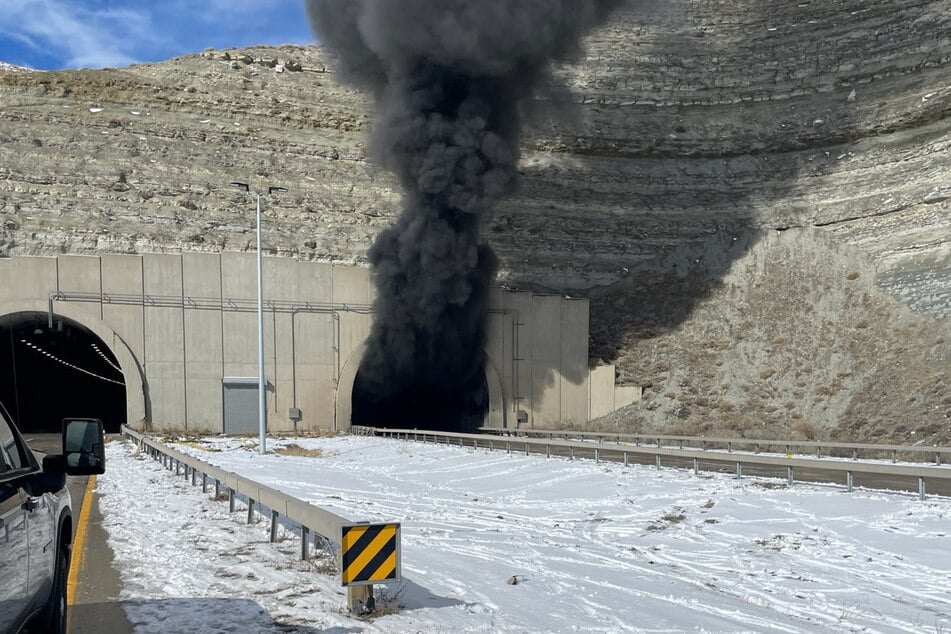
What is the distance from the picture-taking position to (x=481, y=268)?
125 feet

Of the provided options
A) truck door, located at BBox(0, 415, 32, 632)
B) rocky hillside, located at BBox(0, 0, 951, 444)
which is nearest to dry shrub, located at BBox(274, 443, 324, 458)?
rocky hillside, located at BBox(0, 0, 951, 444)

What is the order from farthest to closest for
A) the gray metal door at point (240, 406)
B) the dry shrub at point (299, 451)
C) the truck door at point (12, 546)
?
the gray metal door at point (240, 406), the dry shrub at point (299, 451), the truck door at point (12, 546)

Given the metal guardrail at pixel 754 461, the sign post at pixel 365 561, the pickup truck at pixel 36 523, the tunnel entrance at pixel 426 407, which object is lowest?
the tunnel entrance at pixel 426 407

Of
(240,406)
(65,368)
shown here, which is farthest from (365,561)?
(65,368)

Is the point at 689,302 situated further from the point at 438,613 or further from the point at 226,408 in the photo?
the point at 438,613

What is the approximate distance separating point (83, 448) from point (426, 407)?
35.3 meters

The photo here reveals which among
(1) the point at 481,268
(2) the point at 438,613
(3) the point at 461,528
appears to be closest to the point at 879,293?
(1) the point at 481,268

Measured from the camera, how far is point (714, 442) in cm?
2811

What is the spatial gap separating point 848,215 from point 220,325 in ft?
97.4

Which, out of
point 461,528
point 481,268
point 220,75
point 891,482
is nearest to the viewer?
point 461,528

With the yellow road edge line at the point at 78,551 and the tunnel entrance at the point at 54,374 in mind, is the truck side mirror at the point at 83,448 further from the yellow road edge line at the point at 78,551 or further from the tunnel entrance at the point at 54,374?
the tunnel entrance at the point at 54,374

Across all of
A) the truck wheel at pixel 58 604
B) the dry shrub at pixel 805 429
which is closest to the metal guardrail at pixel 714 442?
the dry shrub at pixel 805 429

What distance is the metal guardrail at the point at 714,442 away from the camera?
21.0m

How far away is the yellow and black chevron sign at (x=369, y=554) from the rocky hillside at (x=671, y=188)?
2671cm
